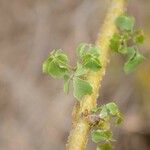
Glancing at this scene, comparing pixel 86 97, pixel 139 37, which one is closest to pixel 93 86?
pixel 86 97

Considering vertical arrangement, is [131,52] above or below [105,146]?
above

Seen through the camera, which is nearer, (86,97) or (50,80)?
(86,97)

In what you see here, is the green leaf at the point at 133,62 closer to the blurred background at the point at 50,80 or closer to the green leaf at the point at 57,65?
the green leaf at the point at 57,65

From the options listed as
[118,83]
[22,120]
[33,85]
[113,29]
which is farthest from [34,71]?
[113,29]

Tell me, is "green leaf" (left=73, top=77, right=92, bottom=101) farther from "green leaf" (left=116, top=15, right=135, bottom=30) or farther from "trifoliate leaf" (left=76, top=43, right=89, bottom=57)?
"green leaf" (left=116, top=15, right=135, bottom=30)

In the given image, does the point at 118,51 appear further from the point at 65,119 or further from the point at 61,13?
the point at 61,13

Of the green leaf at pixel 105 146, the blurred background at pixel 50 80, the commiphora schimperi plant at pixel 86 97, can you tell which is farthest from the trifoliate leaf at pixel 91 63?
the blurred background at pixel 50 80

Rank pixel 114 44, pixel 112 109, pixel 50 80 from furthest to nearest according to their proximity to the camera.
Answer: pixel 50 80
pixel 114 44
pixel 112 109

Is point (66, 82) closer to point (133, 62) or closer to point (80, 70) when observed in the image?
Answer: point (80, 70)
